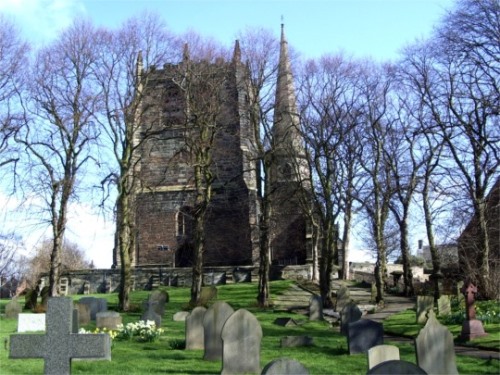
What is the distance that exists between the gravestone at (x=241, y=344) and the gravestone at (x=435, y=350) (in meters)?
2.76

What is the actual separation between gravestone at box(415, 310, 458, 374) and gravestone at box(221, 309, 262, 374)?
2.76 meters

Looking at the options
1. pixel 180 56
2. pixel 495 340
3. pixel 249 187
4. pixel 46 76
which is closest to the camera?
pixel 495 340

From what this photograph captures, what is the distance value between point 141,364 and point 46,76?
15.9 meters

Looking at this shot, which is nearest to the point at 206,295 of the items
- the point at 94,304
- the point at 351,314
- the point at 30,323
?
the point at 94,304

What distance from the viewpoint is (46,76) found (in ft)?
79.6

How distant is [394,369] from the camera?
650 centimetres

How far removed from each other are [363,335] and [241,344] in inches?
130

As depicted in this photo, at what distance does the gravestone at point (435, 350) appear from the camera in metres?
10.2

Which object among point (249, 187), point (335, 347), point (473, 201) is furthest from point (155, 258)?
point (335, 347)

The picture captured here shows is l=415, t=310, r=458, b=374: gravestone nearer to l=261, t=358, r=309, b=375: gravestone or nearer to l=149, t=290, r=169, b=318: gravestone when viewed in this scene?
l=261, t=358, r=309, b=375: gravestone

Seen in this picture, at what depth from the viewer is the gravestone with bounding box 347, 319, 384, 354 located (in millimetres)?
12952

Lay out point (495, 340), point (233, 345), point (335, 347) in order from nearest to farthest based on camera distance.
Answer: point (233, 345) → point (335, 347) → point (495, 340)

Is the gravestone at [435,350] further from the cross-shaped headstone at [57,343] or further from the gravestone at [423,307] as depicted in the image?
the gravestone at [423,307]

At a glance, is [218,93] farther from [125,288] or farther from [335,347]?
[335,347]
